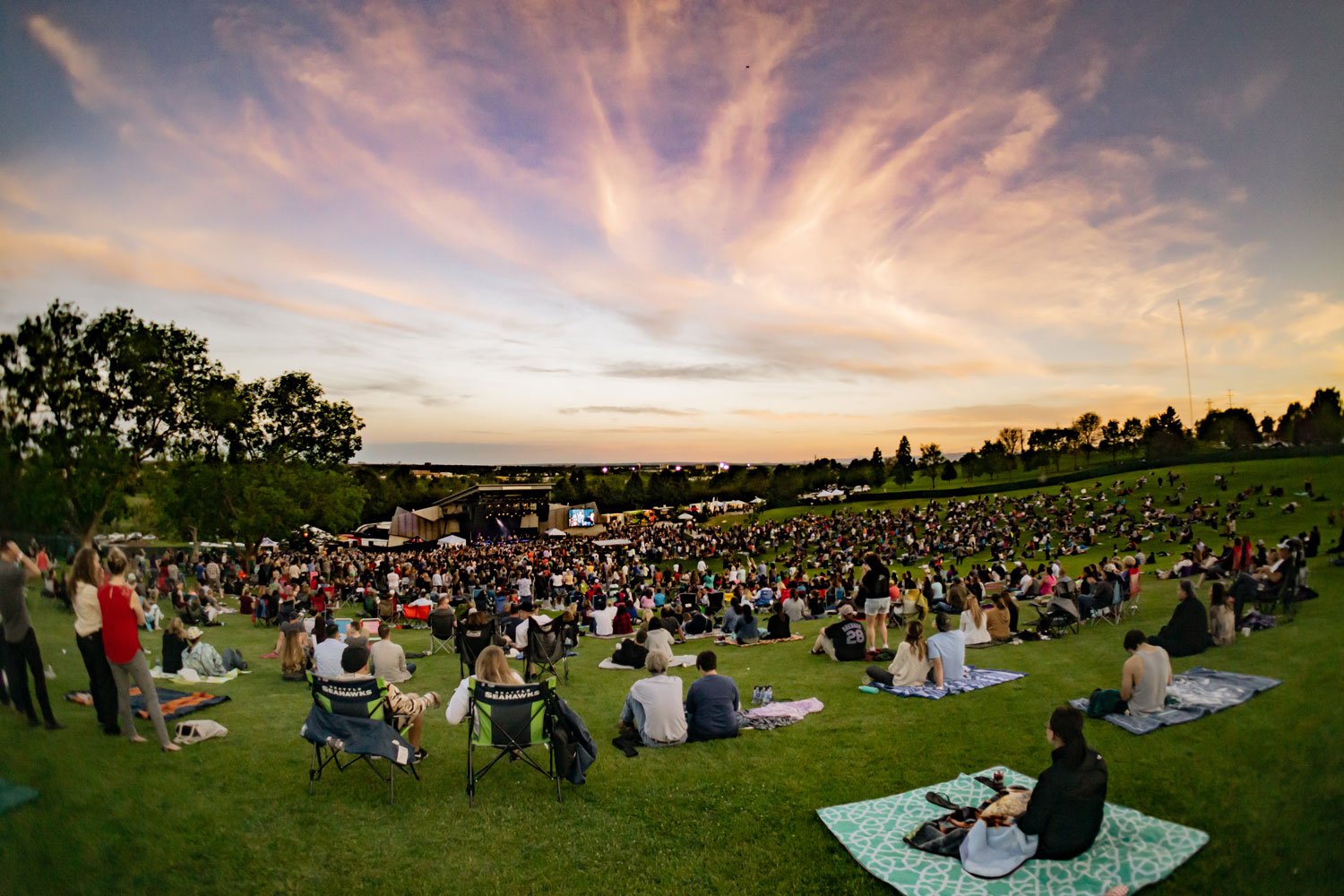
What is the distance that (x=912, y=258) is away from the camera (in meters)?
10.9

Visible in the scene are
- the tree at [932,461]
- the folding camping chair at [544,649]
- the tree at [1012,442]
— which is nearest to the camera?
the folding camping chair at [544,649]

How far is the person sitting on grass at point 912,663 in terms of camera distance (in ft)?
30.7

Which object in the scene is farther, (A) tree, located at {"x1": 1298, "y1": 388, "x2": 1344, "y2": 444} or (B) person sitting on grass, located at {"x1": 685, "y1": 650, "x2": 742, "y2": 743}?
(B) person sitting on grass, located at {"x1": 685, "y1": 650, "x2": 742, "y2": 743}

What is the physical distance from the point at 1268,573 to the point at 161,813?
11412 mm

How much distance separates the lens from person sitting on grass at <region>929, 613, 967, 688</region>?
9.30 m

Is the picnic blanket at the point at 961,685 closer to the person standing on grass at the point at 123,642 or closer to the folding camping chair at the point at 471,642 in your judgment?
the folding camping chair at the point at 471,642

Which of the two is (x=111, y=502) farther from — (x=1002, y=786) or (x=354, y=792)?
(x=1002, y=786)

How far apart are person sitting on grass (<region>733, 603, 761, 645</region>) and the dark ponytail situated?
10657mm

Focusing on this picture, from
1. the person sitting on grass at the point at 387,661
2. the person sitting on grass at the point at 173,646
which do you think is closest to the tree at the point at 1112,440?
the person sitting on grass at the point at 387,661

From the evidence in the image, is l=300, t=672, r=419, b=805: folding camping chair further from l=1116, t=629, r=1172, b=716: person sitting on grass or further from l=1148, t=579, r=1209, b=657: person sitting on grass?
l=1148, t=579, r=1209, b=657: person sitting on grass

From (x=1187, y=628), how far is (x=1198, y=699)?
2.39 metres

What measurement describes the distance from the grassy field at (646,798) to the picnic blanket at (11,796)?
45mm

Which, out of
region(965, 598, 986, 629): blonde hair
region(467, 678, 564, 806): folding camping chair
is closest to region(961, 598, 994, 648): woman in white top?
region(965, 598, 986, 629): blonde hair

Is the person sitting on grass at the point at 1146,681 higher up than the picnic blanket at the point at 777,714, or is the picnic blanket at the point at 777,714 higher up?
the person sitting on grass at the point at 1146,681
